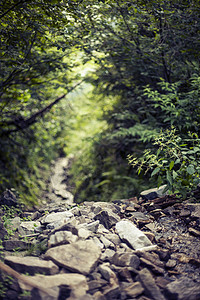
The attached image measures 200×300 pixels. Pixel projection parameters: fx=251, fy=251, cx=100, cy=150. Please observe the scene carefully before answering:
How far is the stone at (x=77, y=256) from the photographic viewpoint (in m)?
2.31

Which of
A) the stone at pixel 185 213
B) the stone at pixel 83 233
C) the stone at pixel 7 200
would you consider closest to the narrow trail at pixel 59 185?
the stone at pixel 7 200

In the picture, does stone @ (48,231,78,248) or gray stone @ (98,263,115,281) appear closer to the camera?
gray stone @ (98,263,115,281)

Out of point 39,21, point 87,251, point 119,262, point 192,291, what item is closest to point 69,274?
point 87,251

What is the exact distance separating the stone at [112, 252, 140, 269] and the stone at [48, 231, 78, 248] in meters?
0.49

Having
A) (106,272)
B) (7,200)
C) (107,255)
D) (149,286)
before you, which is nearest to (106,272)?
(106,272)

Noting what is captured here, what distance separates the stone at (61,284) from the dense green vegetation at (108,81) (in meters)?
1.67

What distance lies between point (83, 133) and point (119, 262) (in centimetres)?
823

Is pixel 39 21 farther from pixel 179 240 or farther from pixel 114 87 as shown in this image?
pixel 179 240

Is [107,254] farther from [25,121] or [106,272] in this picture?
[25,121]

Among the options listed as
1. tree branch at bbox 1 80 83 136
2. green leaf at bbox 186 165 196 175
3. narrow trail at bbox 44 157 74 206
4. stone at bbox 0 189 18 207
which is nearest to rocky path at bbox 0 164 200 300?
green leaf at bbox 186 165 196 175

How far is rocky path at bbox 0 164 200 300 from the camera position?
2137 millimetres

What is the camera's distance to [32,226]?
3.36 m

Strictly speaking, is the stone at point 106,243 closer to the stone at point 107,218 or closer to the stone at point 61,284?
the stone at point 107,218

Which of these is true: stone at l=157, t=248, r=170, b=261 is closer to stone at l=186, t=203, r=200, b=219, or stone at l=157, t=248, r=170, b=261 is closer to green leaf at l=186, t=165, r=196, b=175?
stone at l=186, t=203, r=200, b=219
